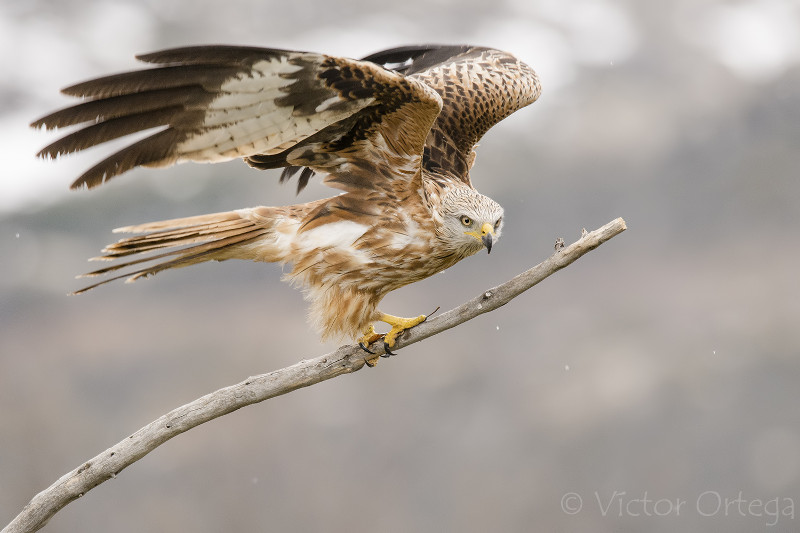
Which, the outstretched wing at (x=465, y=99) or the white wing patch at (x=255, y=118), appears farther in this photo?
the outstretched wing at (x=465, y=99)

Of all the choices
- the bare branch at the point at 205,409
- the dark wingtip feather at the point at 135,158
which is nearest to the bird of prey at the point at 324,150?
the dark wingtip feather at the point at 135,158

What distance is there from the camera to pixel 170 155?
13.2 feet

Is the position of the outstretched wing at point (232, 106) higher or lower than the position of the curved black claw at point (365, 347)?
higher

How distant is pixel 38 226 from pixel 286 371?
11.0m

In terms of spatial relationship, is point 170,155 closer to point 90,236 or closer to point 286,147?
point 286,147

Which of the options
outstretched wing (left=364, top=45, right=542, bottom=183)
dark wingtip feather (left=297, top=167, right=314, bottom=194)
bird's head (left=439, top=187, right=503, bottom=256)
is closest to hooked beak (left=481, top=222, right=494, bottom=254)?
bird's head (left=439, top=187, right=503, bottom=256)

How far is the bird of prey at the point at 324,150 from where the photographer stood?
3.87 meters

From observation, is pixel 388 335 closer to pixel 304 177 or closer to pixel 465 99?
pixel 304 177

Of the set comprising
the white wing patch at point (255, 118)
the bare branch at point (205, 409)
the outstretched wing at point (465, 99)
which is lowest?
the bare branch at point (205, 409)

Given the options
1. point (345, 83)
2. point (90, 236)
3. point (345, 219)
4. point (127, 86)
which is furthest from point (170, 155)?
point (90, 236)

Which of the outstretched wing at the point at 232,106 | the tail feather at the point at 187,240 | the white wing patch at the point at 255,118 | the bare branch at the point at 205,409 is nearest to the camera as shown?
the outstretched wing at the point at 232,106

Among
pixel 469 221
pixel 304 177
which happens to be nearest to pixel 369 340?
pixel 469 221

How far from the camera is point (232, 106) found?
4.06 m

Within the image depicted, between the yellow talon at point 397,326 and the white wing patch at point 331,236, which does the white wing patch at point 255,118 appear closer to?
the white wing patch at point 331,236
